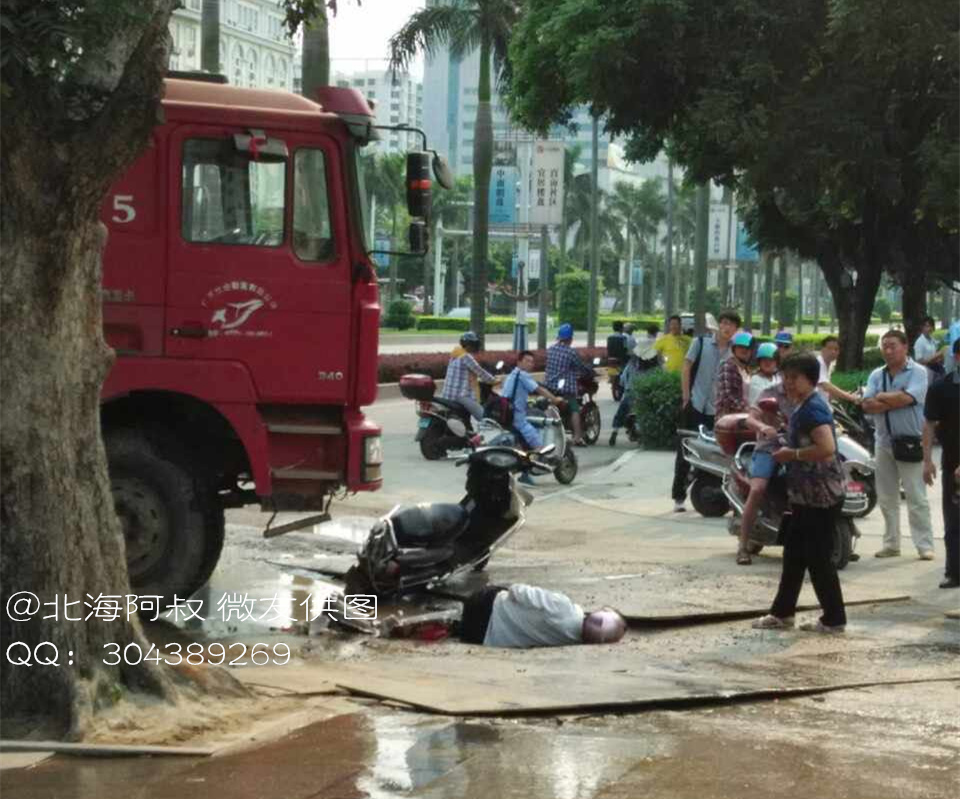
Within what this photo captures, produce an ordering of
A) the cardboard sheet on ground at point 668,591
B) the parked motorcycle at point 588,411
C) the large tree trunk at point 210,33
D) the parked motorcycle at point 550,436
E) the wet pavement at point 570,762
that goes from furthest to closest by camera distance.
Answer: the large tree trunk at point 210,33
the parked motorcycle at point 588,411
the parked motorcycle at point 550,436
the cardboard sheet on ground at point 668,591
the wet pavement at point 570,762

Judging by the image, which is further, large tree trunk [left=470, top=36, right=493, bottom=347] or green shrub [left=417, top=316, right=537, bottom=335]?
green shrub [left=417, top=316, right=537, bottom=335]

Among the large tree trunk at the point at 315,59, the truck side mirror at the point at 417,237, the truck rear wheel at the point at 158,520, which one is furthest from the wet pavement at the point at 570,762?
the large tree trunk at the point at 315,59

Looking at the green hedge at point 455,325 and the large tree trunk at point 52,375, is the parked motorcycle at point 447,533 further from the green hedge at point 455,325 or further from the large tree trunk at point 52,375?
the green hedge at point 455,325

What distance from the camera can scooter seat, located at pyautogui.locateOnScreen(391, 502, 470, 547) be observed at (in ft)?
36.2

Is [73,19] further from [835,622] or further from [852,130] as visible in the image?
[852,130]

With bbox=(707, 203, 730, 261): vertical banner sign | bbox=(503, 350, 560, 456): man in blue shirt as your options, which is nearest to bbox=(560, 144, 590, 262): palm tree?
bbox=(707, 203, 730, 261): vertical banner sign

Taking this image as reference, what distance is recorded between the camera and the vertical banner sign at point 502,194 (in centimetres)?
4334

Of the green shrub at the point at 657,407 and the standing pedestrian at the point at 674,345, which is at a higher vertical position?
the standing pedestrian at the point at 674,345

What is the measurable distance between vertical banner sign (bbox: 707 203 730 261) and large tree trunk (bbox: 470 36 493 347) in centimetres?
507

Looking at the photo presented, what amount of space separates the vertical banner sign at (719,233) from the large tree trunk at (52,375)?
32.2 meters

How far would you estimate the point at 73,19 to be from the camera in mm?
7133

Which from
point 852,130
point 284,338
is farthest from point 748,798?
point 852,130

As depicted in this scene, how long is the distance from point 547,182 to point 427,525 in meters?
23.3

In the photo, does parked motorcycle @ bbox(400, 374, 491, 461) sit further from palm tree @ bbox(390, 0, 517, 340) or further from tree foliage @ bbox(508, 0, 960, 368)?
palm tree @ bbox(390, 0, 517, 340)
